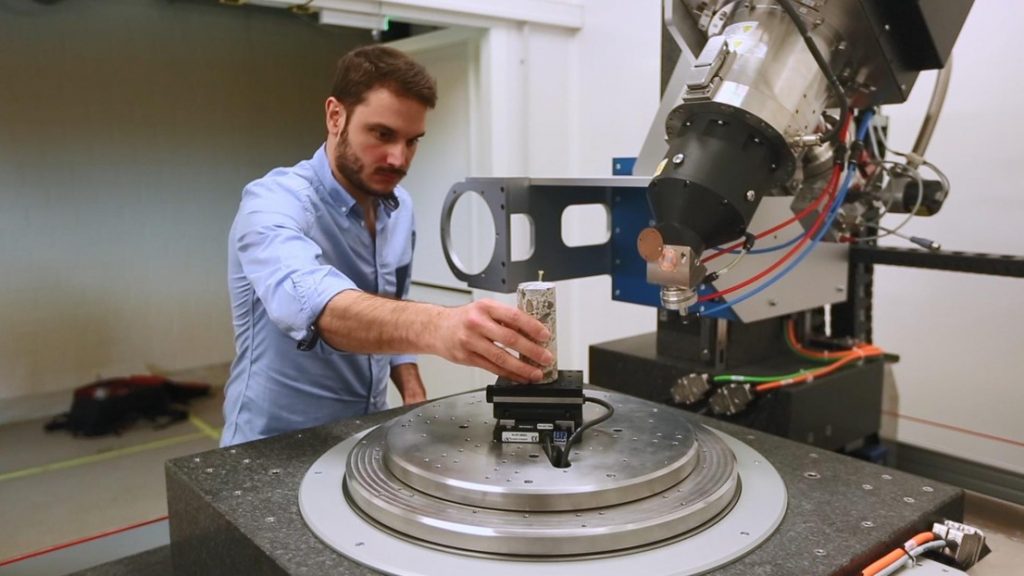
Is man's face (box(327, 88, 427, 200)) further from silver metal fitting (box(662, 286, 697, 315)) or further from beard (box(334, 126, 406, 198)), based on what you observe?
silver metal fitting (box(662, 286, 697, 315))

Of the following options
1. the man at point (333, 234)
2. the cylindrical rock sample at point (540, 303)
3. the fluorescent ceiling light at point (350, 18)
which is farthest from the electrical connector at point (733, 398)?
the fluorescent ceiling light at point (350, 18)

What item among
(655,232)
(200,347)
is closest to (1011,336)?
(655,232)

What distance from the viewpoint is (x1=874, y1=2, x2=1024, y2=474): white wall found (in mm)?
1439

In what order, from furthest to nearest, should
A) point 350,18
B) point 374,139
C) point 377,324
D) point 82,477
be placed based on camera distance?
point 82,477
point 350,18
point 374,139
point 377,324

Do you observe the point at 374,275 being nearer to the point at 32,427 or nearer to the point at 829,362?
the point at 829,362

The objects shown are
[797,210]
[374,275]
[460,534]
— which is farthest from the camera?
[374,275]

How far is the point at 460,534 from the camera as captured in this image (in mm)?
620

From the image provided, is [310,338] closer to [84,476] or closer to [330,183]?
[330,183]

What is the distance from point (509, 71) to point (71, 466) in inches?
80.7

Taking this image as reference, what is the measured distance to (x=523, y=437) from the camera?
30.1 inches

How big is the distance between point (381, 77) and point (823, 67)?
0.72 m

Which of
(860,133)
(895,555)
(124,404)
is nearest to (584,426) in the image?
(895,555)

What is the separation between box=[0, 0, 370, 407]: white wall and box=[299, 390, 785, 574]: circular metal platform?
87.6 inches

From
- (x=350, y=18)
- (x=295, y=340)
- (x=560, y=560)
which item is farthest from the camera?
(x=350, y=18)
